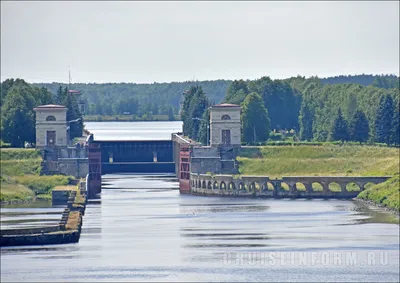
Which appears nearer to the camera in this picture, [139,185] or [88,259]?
[88,259]

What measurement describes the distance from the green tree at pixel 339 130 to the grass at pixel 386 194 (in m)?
33.6

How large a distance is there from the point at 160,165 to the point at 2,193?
41964 millimetres

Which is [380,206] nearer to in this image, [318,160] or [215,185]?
[215,185]

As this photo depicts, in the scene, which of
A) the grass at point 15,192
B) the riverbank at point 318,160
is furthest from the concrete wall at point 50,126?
the riverbank at point 318,160

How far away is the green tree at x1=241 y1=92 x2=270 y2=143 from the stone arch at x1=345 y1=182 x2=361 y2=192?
30846 millimetres

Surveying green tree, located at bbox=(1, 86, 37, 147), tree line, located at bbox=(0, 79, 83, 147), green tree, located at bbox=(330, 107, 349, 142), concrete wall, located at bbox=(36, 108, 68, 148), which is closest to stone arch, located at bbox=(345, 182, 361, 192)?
concrete wall, located at bbox=(36, 108, 68, 148)

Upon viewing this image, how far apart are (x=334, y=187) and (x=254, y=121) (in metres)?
30.2

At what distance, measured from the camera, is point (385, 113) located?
147 meters

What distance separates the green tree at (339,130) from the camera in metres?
150

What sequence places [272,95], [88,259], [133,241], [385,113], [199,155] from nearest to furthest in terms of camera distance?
[88,259]
[133,241]
[199,155]
[385,113]
[272,95]

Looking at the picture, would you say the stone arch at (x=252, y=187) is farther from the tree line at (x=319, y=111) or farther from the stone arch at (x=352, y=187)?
the tree line at (x=319, y=111)

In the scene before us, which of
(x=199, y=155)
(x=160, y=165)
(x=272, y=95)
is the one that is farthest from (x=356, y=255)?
(x=272, y=95)

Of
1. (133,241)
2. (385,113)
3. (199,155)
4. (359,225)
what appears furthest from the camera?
(385,113)

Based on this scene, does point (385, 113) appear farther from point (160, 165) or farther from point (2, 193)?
point (2, 193)
